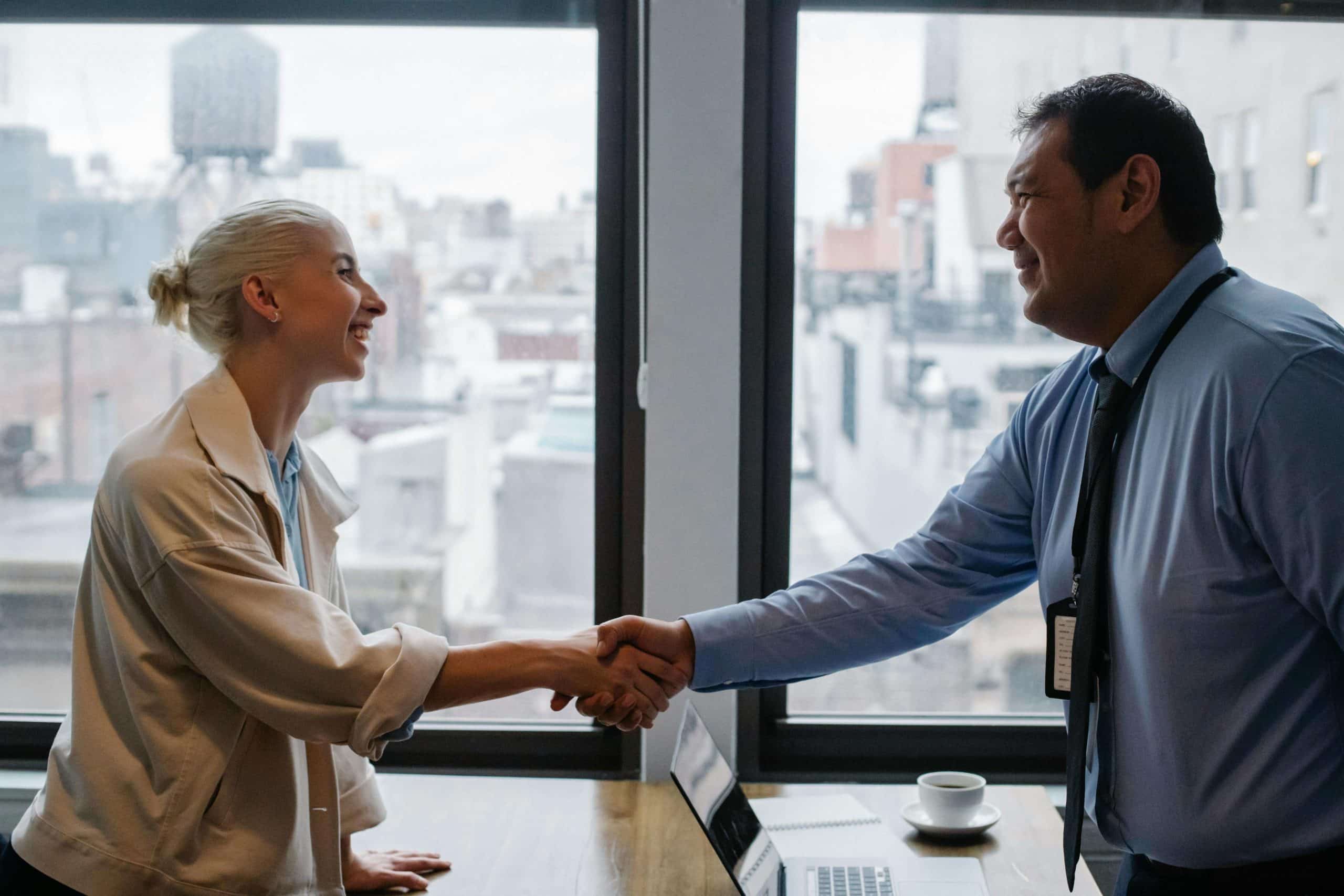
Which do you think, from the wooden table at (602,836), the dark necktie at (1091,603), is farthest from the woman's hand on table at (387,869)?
the dark necktie at (1091,603)

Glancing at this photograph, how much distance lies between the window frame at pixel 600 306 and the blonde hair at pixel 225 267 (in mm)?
781

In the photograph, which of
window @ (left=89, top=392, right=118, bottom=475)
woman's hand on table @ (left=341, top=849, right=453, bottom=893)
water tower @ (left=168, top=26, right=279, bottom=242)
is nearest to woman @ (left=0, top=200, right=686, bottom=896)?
woman's hand on table @ (left=341, top=849, right=453, bottom=893)

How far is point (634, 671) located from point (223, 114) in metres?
1.42

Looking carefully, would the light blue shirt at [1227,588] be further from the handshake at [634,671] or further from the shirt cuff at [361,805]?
the shirt cuff at [361,805]

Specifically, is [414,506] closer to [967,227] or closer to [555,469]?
[555,469]

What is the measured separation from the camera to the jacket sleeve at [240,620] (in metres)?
1.43

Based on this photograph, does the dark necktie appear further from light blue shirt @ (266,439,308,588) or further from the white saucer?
light blue shirt @ (266,439,308,588)

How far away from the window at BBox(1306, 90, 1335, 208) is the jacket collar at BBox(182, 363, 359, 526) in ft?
6.63

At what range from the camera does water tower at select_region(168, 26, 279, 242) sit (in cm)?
238

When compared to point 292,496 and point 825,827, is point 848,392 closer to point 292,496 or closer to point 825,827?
point 825,827

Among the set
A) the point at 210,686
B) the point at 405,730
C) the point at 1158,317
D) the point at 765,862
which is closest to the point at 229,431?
the point at 210,686

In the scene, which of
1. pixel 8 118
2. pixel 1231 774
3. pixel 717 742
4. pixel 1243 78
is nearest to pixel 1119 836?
pixel 1231 774

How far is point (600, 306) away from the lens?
2359mm

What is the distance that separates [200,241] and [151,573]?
0.50m
